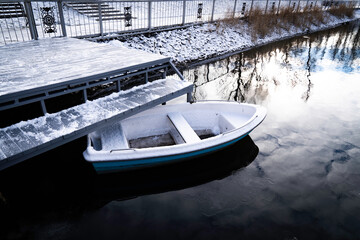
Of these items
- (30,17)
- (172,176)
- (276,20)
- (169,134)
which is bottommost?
(172,176)

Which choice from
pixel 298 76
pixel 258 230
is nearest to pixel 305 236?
pixel 258 230

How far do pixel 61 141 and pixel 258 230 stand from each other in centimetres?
319

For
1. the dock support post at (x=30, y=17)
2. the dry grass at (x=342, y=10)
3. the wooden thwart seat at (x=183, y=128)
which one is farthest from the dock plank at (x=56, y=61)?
the dry grass at (x=342, y=10)

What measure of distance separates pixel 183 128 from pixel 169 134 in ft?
1.88

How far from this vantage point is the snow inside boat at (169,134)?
13.9 feet

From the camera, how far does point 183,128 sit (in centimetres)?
516

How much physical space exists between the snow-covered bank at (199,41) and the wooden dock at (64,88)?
344cm

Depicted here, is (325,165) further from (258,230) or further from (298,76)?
(298,76)

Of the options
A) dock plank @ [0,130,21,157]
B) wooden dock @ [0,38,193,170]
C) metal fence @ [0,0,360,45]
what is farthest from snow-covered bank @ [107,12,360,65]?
dock plank @ [0,130,21,157]

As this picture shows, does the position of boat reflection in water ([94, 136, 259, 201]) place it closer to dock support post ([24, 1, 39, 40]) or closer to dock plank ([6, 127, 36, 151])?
dock plank ([6, 127, 36, 151])

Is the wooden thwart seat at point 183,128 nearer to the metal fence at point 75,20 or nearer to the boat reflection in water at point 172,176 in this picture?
the boat reflection in water at point 172,176

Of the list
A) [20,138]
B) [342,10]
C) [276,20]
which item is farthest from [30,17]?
[342,10]

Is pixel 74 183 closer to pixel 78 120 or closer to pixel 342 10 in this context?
pixel 78 120

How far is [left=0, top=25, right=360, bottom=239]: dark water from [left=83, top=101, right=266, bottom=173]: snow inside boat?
490mm
